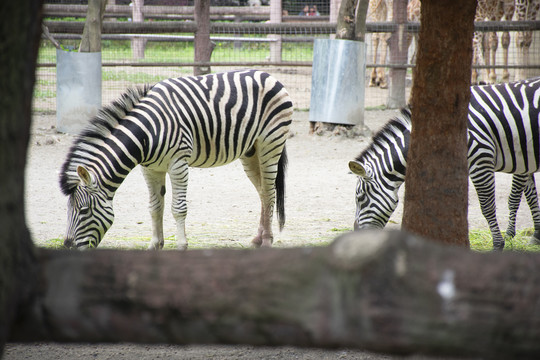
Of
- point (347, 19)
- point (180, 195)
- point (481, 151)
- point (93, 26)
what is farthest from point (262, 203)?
point (93, 26)

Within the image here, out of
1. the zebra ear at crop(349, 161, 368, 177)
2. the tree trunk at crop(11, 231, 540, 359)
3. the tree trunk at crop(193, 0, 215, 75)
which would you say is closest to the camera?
the tree trunk at crop(11, 231, 540, 359)

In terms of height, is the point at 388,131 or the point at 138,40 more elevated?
the point at 138,40

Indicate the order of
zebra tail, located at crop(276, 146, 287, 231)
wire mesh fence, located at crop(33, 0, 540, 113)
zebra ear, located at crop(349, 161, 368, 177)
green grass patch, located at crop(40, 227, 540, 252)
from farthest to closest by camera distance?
wire mesh fence, located at crop(33, 0, 540, 113), zebra tail, located at crop(276, 146, 287, 231), green grass patch, located at crop(40, 227, 540, 252), zebra ear, located at crop(349, 161, 368, 177)

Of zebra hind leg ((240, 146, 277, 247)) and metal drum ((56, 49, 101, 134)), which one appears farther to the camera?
metal drum ((56, 49, 101, 134))

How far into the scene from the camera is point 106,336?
1.16 metres

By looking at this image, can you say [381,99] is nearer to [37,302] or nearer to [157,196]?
[157,196]

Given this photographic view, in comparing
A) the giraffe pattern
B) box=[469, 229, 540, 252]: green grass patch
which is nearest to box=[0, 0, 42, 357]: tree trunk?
box=[469, 229, 540, 252]: green grass patch

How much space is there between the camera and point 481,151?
16.0 ft

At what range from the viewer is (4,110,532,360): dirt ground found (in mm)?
3584

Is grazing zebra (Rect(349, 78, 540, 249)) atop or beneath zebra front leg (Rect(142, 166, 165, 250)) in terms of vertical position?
atop

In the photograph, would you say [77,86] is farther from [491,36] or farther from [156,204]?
[491,36]

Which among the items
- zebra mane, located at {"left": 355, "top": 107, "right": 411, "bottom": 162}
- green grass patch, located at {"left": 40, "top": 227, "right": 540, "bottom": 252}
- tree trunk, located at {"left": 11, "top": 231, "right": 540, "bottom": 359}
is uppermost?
zebra mane, located at {"left": 355, "top": 107, "right": 411, "bottom": 162}

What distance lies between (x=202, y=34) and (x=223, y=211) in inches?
219

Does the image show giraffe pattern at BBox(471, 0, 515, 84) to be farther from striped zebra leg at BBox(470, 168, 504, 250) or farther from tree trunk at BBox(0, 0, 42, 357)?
tree trunk at BBox(0, 0, 42, 357)
